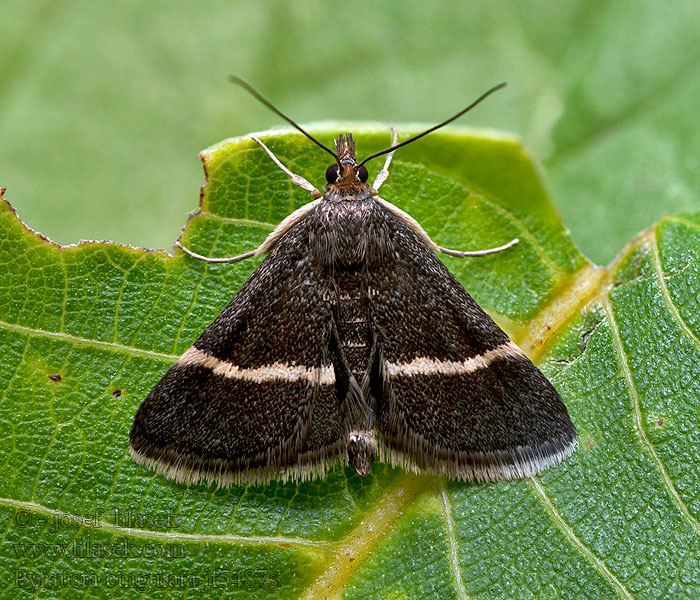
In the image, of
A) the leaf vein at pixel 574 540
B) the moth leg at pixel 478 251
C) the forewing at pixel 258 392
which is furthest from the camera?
the moth leg at pixel 478 251

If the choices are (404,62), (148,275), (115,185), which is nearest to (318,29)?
(404,62)

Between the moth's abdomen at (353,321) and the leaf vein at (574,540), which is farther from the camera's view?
the moth's abdomen at (353,321)

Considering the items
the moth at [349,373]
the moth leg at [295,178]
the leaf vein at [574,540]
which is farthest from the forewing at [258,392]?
the leaf vein at [574,540]

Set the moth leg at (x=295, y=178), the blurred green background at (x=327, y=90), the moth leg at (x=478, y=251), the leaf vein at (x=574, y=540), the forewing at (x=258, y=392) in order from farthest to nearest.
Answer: the blurred green background at (x=327, y=90) → the moth leg at (x=478, y=251) → the moth leg at (x=295, y=178) → the forewing at (x=258, y=392) → the leaf vein at (x=574, y=540)

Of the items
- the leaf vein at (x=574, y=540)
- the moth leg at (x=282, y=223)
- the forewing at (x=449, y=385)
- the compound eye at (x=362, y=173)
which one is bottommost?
the leaf vein at (x=574, y=540)

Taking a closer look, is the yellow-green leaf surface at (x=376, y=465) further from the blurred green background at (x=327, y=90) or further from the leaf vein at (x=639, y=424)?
the blurred green background at (x=327, y=90)

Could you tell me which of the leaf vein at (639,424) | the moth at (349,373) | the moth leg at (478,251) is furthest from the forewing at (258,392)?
the leaf vein at (639,424)

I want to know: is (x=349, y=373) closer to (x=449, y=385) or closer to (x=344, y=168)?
(x=449, y=385)

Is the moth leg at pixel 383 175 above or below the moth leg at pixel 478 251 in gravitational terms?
above
